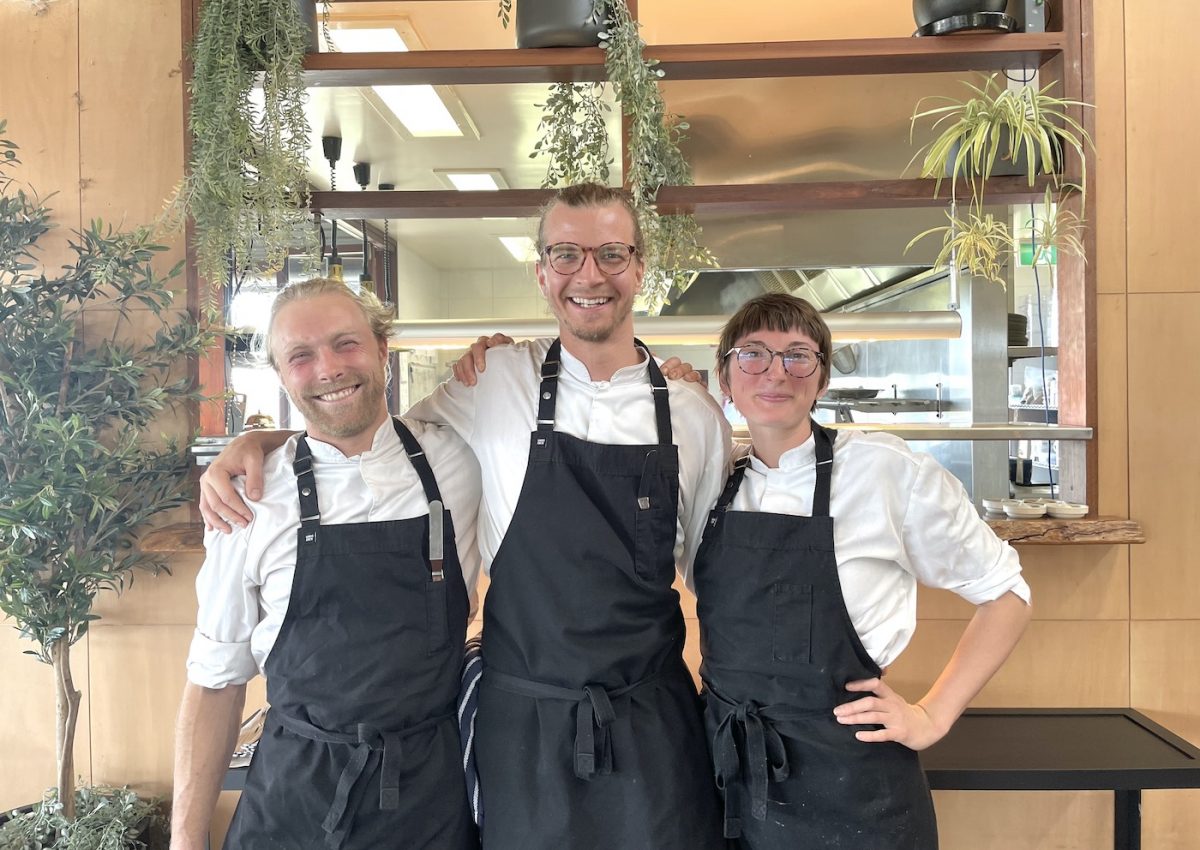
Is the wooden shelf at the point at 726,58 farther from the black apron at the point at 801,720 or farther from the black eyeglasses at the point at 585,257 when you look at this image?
the black apron at the point at 801,720

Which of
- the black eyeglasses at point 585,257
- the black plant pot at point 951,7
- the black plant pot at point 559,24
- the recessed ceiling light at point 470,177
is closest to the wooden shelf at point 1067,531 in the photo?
the black eyeglasses at point 585,257

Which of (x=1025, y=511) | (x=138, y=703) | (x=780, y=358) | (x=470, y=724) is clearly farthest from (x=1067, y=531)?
(x=138, y=703)

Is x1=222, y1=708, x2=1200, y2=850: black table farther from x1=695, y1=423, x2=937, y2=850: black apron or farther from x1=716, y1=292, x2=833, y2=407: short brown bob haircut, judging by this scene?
x1=716, y1=292, x2=833, y2=407: short brown bob haircut

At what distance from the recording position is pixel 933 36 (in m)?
2.09

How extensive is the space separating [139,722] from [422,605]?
1.53 m

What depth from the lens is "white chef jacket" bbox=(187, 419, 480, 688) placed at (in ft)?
4.65

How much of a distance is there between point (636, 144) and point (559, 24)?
0.37m

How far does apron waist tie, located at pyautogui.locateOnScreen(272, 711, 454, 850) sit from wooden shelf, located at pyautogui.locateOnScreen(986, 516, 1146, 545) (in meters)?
1.49

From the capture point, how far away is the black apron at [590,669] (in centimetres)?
139

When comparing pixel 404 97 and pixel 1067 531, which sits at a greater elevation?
pixel 404 97

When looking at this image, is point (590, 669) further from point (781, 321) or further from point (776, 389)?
point (781, 321)

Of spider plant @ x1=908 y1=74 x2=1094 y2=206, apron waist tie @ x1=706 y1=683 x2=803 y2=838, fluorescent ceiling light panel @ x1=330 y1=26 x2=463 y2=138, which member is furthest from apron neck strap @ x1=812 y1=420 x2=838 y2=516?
fluorescent ceiling light panel @ x1=330 y1=26 x2=463 y2=138

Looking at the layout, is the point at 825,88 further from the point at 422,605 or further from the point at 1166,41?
the point at 422,605

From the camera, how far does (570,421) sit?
1534mm
